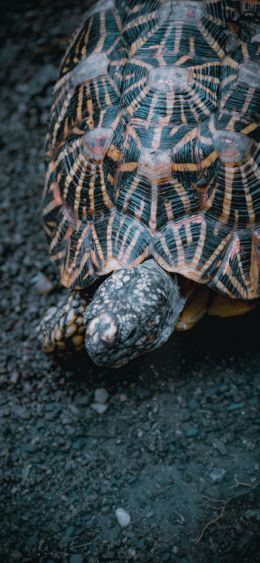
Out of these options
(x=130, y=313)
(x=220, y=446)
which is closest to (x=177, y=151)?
(x=130, y=313)

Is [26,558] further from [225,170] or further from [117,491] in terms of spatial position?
[225,170]

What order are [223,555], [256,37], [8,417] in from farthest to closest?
[8,417], [256,37], [223,555]

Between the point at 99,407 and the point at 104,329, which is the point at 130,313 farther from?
the point at 99,407

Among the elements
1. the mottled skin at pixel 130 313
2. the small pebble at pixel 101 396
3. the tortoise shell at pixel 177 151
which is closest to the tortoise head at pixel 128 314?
the mottled skin at pixel 130 313

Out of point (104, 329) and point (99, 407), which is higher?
point (104, 329)

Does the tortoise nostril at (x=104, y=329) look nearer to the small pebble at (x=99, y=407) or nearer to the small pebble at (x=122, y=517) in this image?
the small pebble at (x=99, y=407)

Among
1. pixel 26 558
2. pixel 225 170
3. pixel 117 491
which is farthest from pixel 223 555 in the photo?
pixel 225 170
